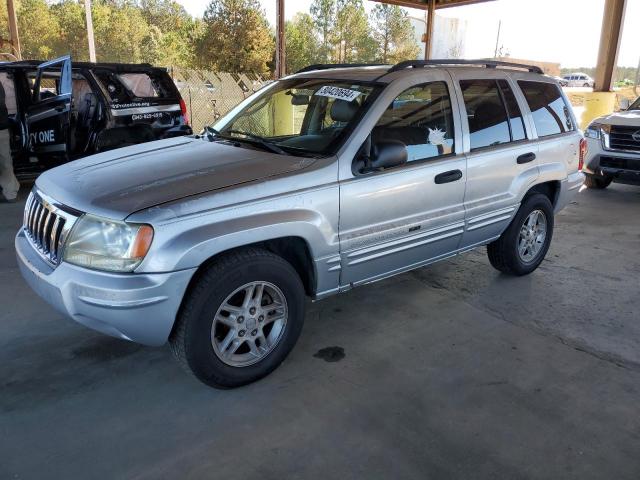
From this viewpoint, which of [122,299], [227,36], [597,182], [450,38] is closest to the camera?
[122,299]

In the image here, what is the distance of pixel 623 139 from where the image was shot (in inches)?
333

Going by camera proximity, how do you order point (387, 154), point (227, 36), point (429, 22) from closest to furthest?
point (387, 154)
point (429, 22)
point (227, 36)

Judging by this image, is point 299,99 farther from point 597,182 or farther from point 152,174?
point 597,182

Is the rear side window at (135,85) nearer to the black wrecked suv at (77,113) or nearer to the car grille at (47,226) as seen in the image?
the black wrecked suv at (77,113)

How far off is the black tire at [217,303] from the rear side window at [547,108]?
2.79m

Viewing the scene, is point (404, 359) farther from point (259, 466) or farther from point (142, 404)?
point (142, 404)

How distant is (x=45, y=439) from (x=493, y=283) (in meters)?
3.67

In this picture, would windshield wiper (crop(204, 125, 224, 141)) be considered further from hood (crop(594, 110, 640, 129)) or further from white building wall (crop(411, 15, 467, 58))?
white building wall (crop(411, 15, 467, 58))

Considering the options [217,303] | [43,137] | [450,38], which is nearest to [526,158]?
[217,303]

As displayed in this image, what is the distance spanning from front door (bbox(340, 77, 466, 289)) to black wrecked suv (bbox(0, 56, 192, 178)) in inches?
214

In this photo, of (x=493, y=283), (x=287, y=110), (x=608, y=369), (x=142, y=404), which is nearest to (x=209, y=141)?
(x=287, y=110)

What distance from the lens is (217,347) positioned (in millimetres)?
2961

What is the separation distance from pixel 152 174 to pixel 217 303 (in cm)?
87

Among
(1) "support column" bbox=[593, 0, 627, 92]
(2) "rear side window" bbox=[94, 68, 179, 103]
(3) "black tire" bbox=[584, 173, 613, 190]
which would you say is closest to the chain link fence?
(2) "rear side window" bbox=[94, 68, 179, 103]
